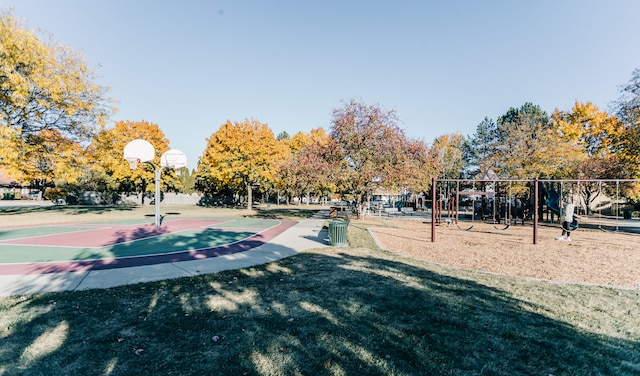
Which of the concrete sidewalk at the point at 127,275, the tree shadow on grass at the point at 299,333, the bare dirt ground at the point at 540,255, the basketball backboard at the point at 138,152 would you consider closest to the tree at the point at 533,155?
the bare dirt ground at the point at 540,255

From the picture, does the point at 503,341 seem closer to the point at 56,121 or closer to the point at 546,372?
the point at 546,372

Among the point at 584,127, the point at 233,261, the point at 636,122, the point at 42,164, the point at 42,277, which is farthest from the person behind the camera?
the point at 584,127

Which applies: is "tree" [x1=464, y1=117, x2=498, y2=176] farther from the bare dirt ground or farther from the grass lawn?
the grass lawn

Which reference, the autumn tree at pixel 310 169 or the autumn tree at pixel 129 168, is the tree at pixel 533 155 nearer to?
the autumn tree at pixel 310 169

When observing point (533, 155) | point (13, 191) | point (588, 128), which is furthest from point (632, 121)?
point (13, 191)

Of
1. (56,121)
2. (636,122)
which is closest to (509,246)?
(636,122)

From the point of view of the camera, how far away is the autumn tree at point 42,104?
1888 centimetres

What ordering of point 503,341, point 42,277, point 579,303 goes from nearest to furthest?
1. point 503,341
2. point 579,303
3. point 42,277

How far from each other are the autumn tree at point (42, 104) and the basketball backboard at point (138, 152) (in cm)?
286

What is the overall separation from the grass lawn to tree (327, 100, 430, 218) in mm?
13790

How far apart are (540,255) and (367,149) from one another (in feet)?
40.3

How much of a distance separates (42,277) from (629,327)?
37.4 ft

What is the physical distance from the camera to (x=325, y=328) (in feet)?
15.3

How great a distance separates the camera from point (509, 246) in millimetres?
12734
